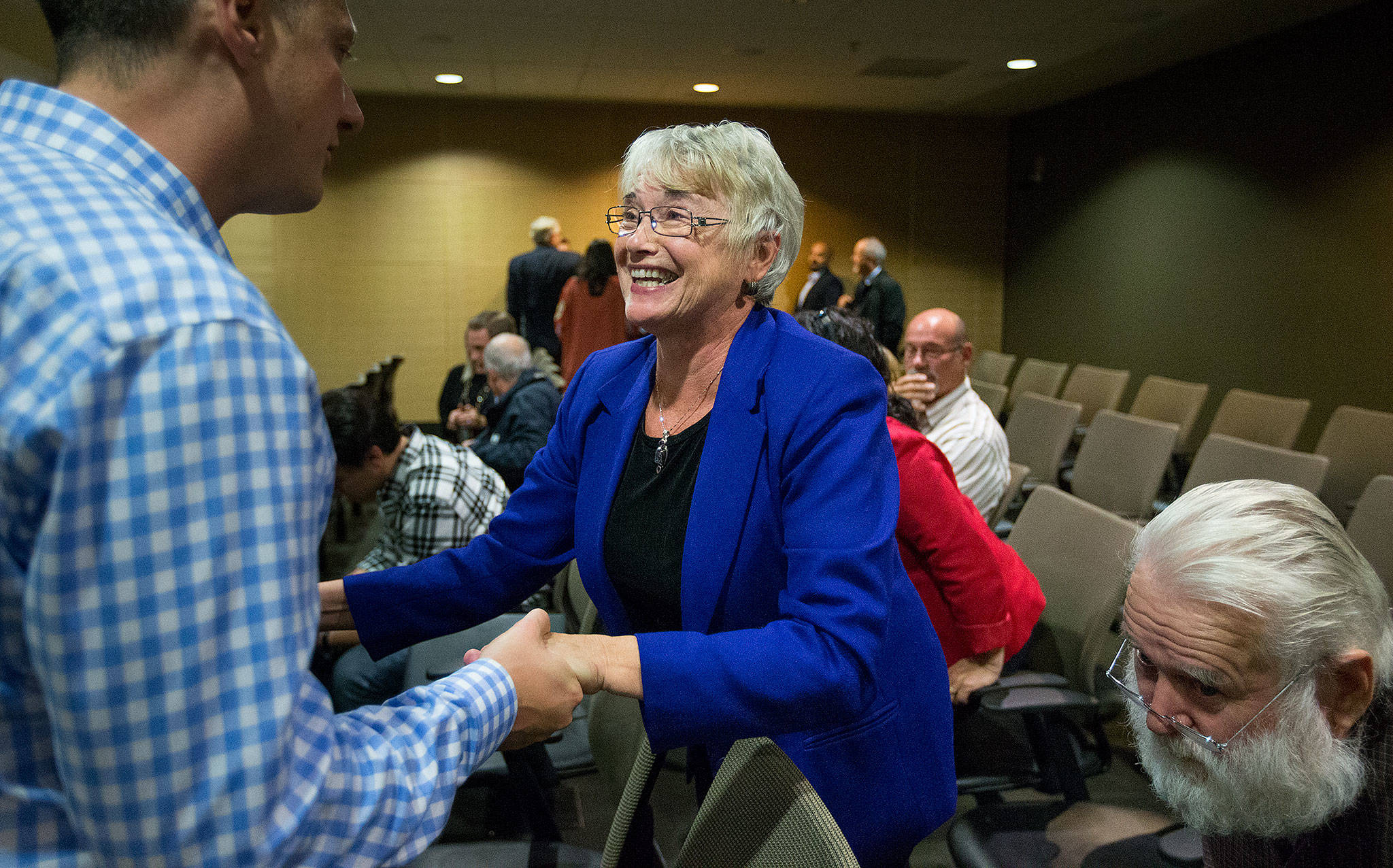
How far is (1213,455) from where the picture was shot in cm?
397

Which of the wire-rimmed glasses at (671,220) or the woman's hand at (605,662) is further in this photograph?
the wire-rimmed glasses at (671,220)

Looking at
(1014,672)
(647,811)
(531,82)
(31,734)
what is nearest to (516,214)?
(531,82)

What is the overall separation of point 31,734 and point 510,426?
340 cm

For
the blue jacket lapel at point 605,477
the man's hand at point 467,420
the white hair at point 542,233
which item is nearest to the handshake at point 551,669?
the blue jacket lapel at point 605,477

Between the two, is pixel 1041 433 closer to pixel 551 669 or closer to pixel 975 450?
pixel 975 450

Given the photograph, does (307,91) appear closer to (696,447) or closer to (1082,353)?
(696,447)

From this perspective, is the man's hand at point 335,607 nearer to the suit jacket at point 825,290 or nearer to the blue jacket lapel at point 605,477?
the blue jacket lapel at point 605,477

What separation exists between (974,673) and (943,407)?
1356 mm

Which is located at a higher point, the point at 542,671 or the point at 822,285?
the point at 822,285

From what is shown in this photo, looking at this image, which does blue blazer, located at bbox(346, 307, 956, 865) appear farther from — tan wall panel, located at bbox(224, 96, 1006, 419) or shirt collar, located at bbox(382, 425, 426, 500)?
tan wall panel, located at bbox(224, 96, 1006, 419)

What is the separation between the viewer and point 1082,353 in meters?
9.25

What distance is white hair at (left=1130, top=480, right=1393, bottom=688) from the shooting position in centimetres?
103

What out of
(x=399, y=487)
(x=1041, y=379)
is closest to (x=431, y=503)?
(x=399, y=487)

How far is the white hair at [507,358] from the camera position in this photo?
4453 mm
